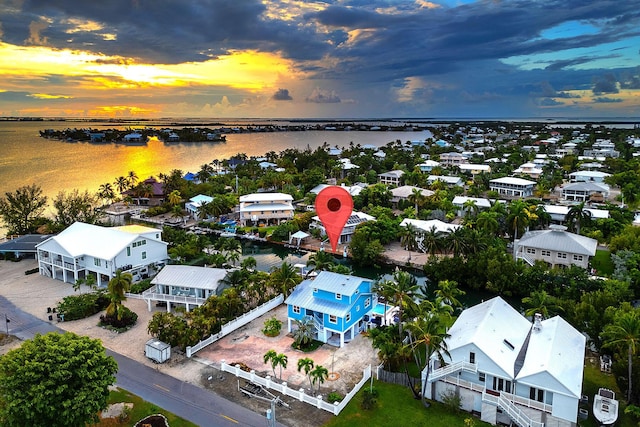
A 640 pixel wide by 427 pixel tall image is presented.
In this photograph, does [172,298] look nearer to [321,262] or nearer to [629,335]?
[321,262]

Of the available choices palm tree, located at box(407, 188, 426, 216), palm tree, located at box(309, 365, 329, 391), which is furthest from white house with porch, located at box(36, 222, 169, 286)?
palm tree, located at box(407, 188, 426, 216)

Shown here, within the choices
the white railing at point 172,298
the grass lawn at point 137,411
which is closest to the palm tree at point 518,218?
the white railing at point 172,298

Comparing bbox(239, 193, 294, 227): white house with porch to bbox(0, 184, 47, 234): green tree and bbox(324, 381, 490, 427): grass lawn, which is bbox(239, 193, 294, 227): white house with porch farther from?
bbox(324, 381, 490, 427): grass lawn

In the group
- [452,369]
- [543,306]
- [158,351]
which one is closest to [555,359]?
[452,369]

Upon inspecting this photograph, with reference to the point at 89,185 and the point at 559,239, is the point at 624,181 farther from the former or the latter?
the point at 89,185

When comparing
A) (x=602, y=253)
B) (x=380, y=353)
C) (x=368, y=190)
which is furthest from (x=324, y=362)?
(x=368, y=190)

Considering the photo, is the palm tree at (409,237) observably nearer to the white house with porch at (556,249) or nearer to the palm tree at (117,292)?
the white house with porch at (556,249)
